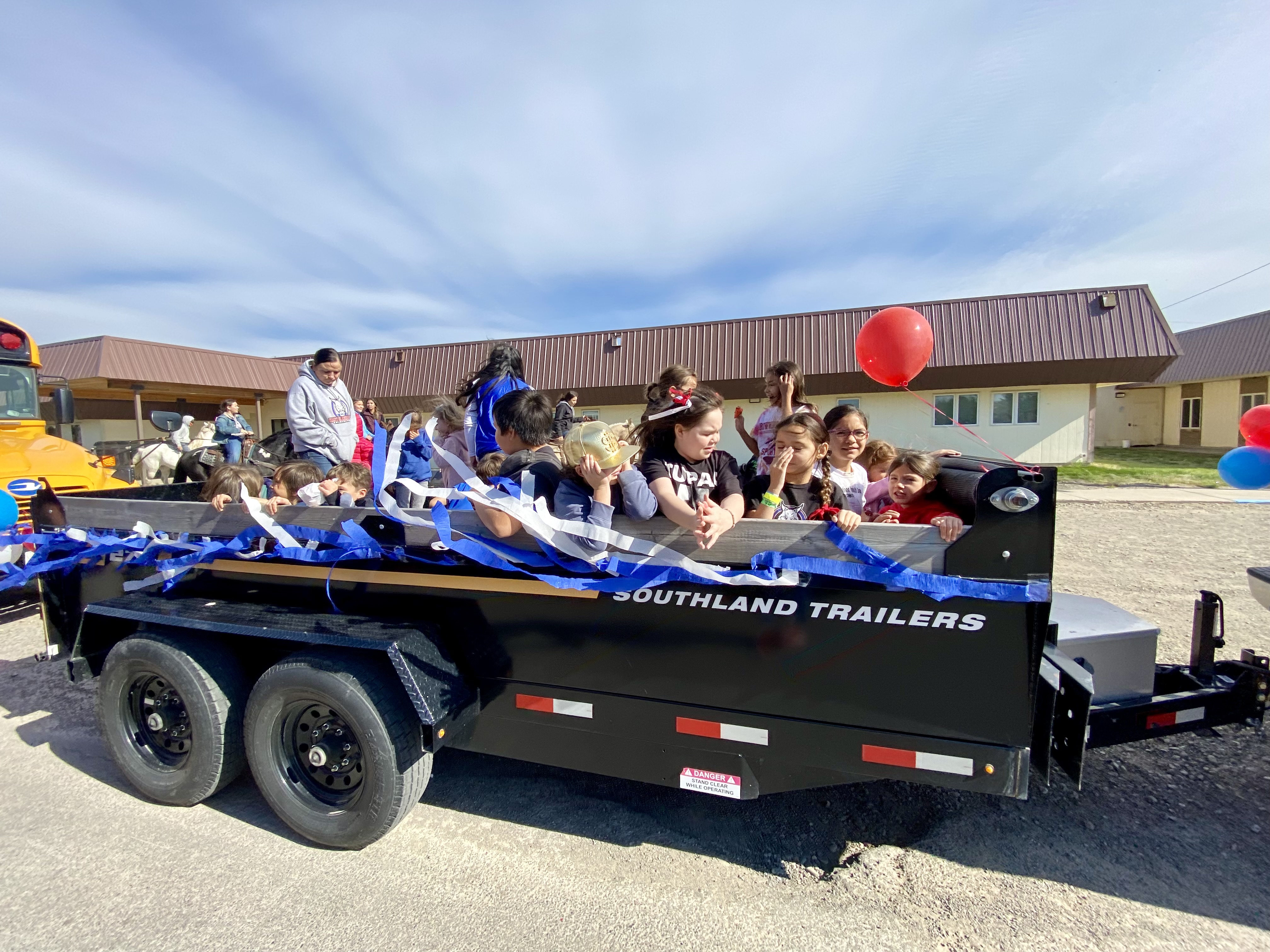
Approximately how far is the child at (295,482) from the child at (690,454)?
1.93 meters

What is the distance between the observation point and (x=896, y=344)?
13.3 feet

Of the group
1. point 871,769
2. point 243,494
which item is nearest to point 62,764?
point 243,494

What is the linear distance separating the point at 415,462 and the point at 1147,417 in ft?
114

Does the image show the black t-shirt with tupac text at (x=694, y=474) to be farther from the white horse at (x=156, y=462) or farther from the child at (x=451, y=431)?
the white horse at (x=156, y=462)

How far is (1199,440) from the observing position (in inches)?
1024

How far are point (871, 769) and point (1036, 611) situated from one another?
2.48ft

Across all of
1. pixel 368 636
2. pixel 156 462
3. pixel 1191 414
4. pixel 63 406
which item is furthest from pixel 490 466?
pixel 1191 414

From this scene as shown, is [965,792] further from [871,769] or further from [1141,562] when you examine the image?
[1141,562]

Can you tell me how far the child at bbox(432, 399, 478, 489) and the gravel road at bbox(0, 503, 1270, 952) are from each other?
211 centimetres

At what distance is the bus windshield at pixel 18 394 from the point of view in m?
6.32

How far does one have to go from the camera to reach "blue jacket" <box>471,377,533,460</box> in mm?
3904

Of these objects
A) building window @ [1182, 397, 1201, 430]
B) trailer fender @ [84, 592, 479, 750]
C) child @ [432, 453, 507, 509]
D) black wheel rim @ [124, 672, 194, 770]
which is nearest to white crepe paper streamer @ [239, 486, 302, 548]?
trailer fender @ [84, 592, 479, 750]

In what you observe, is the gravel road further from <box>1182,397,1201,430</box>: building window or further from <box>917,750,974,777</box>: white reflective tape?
<box>1182,397,1201,430</box>: building window

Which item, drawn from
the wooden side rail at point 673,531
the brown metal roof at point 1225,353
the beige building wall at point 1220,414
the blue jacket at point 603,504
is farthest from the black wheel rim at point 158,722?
the beige building wall at point 1220,414
